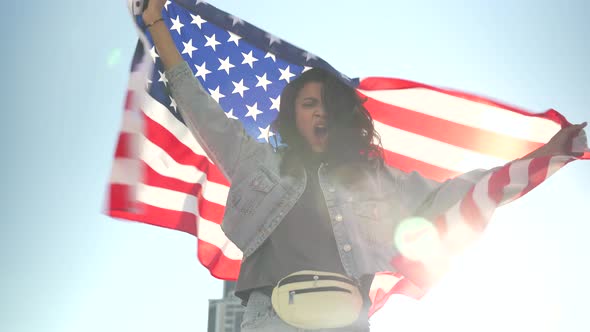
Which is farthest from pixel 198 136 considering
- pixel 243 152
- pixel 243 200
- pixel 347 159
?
pixel 347 159

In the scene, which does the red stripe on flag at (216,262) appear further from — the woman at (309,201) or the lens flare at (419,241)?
the lens flare at (419,241)

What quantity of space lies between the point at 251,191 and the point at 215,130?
46 centimetres

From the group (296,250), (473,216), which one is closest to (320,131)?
(296,250)

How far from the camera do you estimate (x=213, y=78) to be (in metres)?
5.20

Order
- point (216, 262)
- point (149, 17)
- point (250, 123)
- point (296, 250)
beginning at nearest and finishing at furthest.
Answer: point (296, 250)
point (149, 17)
point (216, 262)
point (250, 123)

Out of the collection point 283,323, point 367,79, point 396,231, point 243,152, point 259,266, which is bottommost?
point 283,323

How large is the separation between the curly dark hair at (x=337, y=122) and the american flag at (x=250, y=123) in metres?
0.42

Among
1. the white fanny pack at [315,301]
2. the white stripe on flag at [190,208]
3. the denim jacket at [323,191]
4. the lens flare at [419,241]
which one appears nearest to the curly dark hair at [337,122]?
the denim jacket at [323,191]

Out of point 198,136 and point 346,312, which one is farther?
point 198,136

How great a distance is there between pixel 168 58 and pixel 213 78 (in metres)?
1.27

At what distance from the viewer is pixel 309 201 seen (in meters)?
3.51

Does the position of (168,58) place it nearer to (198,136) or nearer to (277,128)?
(198,136)

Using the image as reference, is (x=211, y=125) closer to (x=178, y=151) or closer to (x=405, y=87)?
(x=178, y=151)

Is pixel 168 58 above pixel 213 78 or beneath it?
beneath
